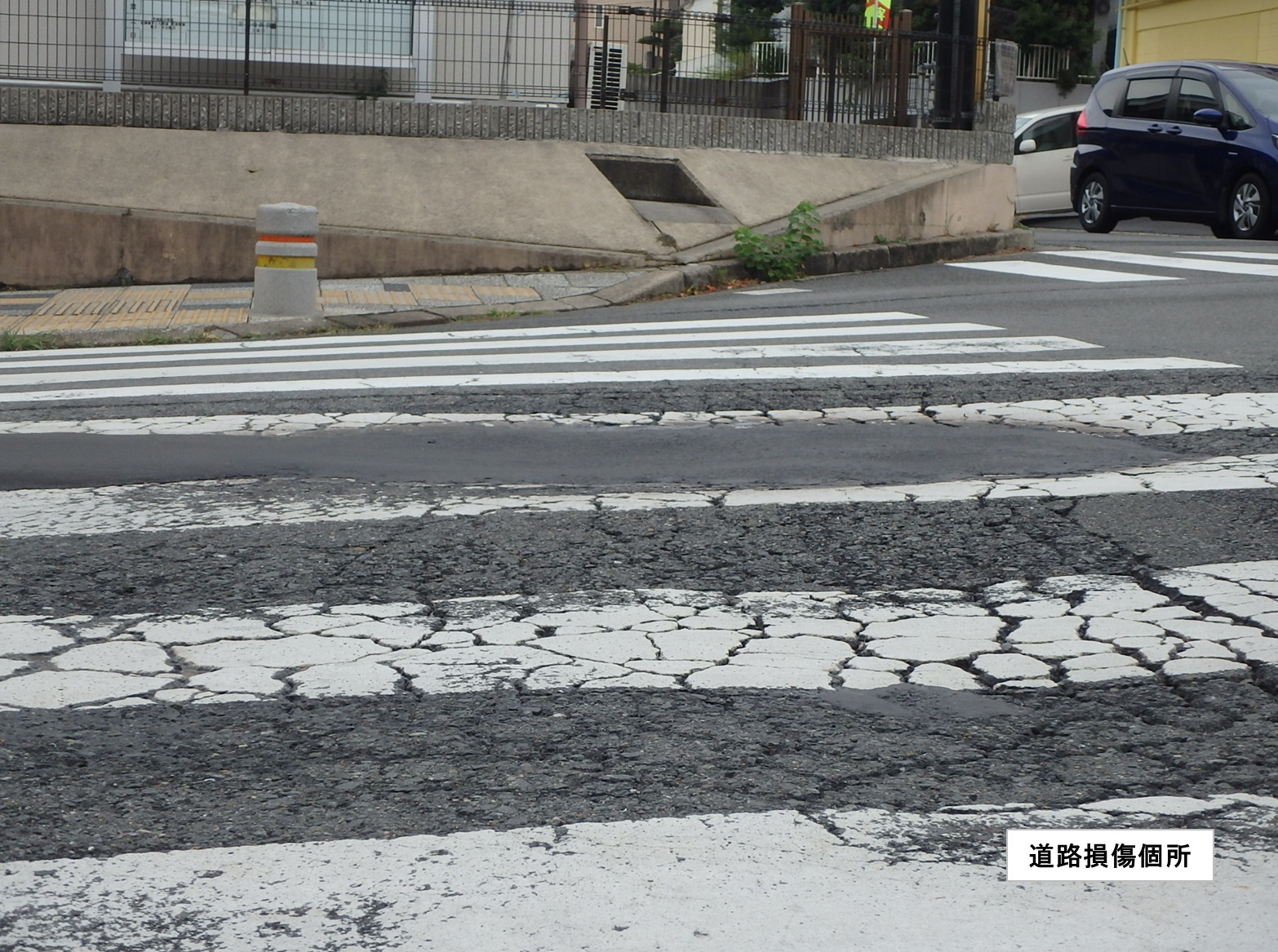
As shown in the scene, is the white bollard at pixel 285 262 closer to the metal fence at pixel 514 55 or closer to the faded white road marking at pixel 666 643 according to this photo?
the metal fence at pixel 514 55

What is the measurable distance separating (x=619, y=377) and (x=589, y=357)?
85cm

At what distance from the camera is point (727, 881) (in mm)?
2676

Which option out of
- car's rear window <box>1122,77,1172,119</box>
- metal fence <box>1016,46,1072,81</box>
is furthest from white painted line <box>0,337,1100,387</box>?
metal fence <box>1016,46,1072,81</box>

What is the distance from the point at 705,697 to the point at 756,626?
0.57 metres

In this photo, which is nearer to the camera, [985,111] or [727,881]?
[727,881]

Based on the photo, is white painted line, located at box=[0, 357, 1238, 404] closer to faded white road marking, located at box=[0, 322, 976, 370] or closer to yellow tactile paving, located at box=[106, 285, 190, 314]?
faded white road marking, located at box=[0, 322, 976, 370]

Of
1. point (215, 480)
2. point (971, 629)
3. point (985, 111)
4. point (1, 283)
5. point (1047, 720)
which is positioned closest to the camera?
point (1047, 720)

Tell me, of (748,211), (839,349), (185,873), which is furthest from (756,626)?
(748,211)

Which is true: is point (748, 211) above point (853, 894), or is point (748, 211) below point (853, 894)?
above

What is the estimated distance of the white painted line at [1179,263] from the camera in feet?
40.4

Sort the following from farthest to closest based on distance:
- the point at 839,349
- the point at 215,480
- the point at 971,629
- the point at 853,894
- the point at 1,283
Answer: the point at 1,283, the point at 839,349, the point at 215,480, the point at 971,629, the point at 853,894

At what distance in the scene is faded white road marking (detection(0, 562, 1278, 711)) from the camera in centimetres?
369

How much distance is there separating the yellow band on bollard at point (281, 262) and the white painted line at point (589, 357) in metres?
2.59

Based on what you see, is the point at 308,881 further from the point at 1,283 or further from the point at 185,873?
the point at 1,283
